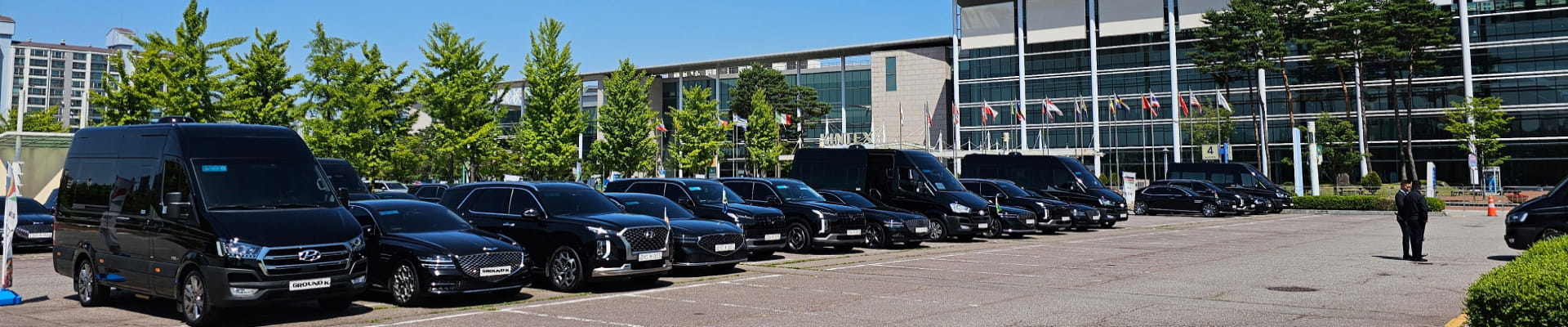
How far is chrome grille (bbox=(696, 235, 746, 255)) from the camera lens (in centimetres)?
1398

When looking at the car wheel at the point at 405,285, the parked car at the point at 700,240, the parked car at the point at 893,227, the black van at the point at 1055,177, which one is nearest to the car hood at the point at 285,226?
the car wheel at the point at 405,285

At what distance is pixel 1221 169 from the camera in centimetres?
4250

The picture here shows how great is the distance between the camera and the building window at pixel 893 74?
84.6 meters

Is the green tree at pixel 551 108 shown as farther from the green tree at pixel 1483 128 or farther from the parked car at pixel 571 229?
the green tree at pixel 1483 128

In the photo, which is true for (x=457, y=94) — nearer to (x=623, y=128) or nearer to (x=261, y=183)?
(x=623, y=128)

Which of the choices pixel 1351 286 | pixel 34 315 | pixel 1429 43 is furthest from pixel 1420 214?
pixel 1429 43

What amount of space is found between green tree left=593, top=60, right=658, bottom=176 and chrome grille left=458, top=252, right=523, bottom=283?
3972cm

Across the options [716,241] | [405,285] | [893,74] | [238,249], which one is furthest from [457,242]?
[893,74]

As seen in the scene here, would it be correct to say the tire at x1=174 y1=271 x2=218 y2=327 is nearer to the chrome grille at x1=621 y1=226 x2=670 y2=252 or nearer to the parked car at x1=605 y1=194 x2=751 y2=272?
the chrome grille at x1=621 y1=226 x2=670 y2=252

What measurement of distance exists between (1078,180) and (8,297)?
27.0m

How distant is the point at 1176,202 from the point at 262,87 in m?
35.0

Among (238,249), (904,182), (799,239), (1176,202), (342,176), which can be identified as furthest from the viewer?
(1176,202)

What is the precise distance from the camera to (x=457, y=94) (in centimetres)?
4194

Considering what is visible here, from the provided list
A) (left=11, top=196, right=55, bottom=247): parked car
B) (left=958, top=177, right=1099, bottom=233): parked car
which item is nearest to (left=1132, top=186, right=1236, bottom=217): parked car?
(left=958, top=177, right=1099, bottom=233): parked car
